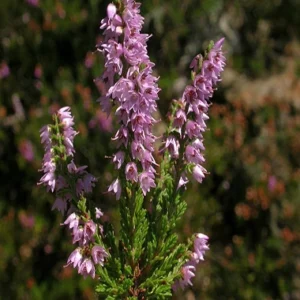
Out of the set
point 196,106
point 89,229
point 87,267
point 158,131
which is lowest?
point 87,267

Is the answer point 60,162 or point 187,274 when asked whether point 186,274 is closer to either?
point 187,274

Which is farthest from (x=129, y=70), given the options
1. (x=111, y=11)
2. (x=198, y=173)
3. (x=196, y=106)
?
(x=198, y=173)

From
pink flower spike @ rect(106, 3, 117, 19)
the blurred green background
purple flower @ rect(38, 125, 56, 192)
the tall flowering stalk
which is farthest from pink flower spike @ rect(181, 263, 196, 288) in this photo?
the blurred green background

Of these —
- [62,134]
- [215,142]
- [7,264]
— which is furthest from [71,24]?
[62,134]

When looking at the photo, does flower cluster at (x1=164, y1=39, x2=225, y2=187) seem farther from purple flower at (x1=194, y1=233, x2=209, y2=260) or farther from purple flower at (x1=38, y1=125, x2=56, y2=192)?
purple flower at (x1=38, y1=125, x2=56, y2=192)

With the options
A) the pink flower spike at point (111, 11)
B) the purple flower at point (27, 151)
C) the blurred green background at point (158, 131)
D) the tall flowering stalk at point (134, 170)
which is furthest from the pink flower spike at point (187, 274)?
the purple flower at point (27, 151)

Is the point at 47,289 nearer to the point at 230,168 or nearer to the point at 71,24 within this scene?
the point at 230,168
